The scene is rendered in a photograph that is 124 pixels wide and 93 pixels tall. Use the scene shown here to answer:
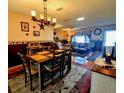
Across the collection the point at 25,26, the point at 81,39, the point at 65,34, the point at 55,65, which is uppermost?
the point at 65,34

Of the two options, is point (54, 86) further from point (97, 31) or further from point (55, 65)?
point (97, 31)

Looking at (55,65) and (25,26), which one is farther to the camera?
(25,26)

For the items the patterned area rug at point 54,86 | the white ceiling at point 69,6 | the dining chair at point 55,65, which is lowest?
the patterned area rug at point 54,86

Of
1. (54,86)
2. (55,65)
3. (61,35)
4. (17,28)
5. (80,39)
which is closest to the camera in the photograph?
(54,86)

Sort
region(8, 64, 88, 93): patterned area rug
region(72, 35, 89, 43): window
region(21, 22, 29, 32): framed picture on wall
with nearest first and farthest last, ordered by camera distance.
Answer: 1. region(8, 64, 88, 93): patterned area rug
2. region(21, 22, 29, 32): framed picture on wall
3. region(72, 35, 89, 43): window

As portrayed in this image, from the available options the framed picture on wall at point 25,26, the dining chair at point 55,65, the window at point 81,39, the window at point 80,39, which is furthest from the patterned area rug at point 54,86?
the window at point 80,39

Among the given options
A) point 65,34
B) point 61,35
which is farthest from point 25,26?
point 65,34

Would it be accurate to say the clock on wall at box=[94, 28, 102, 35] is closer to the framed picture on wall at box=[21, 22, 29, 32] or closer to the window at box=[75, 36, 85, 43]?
the window at box=[75, 36, 85, 43]

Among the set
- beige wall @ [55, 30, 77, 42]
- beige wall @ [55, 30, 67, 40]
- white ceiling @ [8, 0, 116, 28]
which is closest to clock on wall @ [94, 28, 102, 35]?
beige wall @ [55, 30, 77, 42]

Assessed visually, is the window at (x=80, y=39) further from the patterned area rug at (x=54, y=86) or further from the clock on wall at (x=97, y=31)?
the patterned area rug at (x=54, y=86)

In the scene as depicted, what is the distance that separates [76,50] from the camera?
7758 millimetres

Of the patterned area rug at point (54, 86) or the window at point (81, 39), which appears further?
the window at point (81, 39)

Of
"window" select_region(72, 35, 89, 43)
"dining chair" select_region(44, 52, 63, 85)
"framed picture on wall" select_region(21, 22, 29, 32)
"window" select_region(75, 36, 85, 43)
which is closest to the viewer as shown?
"dining chair" select_region(44, 52, 63, 85)
